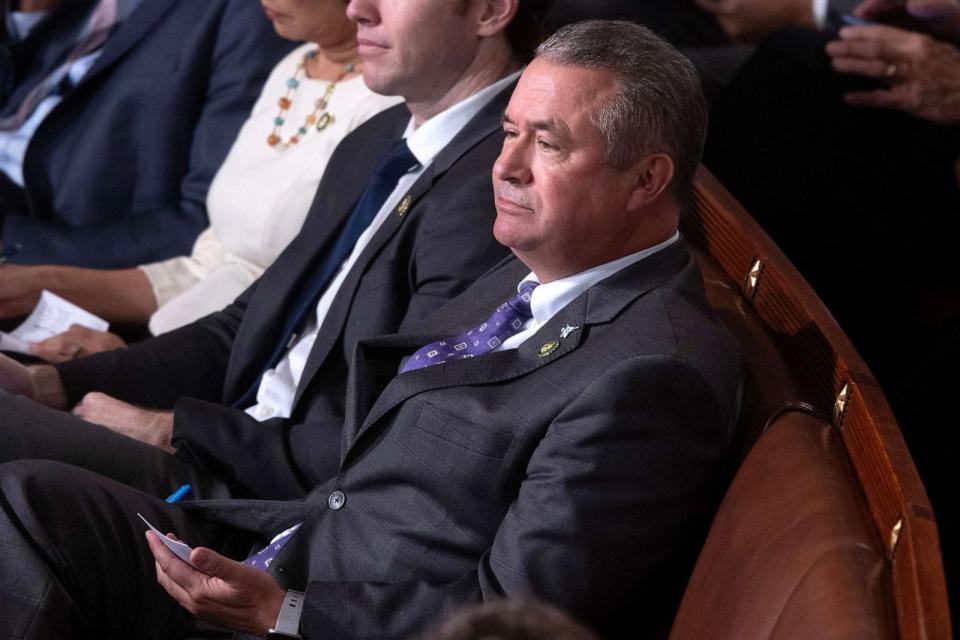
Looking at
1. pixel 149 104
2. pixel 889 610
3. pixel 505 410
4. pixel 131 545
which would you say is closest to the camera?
pixel 889 610

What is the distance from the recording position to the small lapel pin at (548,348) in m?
1.48

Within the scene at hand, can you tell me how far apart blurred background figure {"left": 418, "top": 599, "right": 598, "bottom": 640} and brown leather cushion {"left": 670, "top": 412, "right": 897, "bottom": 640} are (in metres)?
0.40

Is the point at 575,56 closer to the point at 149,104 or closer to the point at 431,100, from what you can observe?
the point at 431,100

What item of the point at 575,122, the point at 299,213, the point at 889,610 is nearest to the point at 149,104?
the point at 299,213

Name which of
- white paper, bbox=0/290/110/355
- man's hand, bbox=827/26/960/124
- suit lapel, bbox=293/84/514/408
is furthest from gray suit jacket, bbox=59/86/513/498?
man's hand, bbox=827/26/960/124

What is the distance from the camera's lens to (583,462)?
133 centimetres

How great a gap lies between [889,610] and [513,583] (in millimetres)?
433

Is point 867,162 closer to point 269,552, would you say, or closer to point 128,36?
point 269,552

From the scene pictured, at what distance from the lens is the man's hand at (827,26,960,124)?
7.89 feet

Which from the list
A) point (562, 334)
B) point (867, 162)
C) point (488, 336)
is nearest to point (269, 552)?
point (488, 336)

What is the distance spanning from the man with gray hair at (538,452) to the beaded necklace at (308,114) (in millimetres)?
1008

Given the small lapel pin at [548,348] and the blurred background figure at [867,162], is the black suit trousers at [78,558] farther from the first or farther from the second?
the blurred background figure at [867,162]

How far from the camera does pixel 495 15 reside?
2.01m

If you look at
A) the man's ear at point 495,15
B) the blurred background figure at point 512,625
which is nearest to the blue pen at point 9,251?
the man's ear at point 495,15
